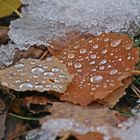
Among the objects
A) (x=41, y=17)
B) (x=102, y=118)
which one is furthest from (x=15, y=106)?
(x=41, y=17)

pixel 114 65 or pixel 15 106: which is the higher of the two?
pixel 114 65

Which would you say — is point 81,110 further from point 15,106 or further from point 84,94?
point 15,106

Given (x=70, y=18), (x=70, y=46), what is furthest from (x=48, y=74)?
(x=70, y=18)

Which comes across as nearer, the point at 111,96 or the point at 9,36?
the point at 111,96

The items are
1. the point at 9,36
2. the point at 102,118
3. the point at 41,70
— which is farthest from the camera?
the point at 9,36

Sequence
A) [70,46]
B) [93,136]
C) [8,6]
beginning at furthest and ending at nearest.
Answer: [8,6] < [70,46] < [93,136]

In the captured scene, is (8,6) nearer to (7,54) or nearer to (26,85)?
(7,54)

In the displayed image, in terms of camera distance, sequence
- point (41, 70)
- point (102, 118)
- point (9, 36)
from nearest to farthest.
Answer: point (102, 118) → point (41, 70) → point (9, 36)

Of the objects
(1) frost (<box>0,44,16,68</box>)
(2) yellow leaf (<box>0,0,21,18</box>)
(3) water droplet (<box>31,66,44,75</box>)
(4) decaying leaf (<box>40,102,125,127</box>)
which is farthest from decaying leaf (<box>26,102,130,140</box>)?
(2) yellow leaf (<box>0,0,21,18</box>)
